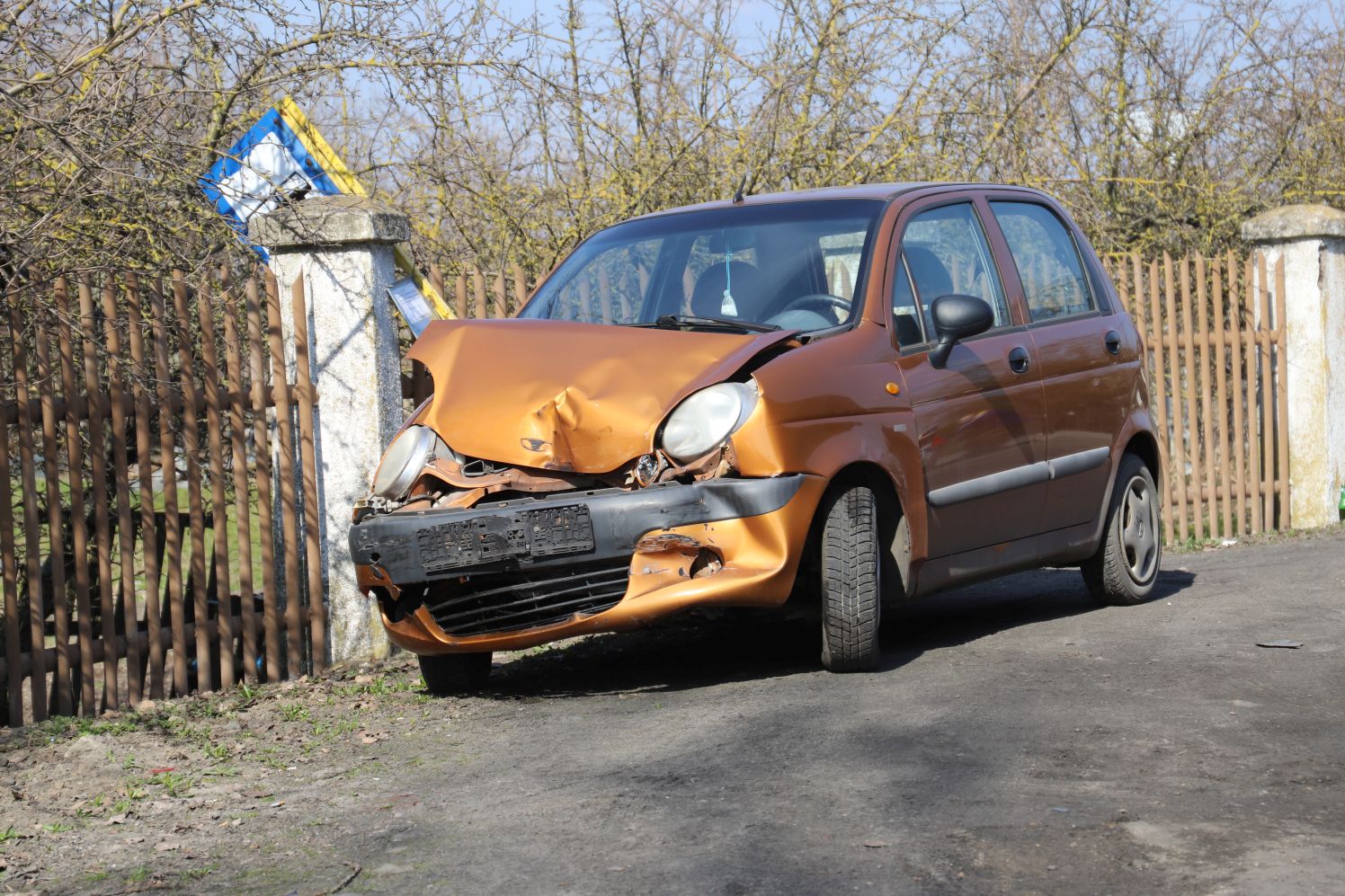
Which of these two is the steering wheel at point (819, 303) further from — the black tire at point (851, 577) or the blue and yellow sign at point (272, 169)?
the blue and yellow sign at point (272, 169)

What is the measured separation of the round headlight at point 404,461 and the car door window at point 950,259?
2013 mm

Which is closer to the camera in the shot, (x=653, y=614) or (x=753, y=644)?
(x=653, y=614)

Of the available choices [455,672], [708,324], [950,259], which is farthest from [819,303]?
[455,672]

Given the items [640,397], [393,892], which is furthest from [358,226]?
[393,892]

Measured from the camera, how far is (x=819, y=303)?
255 inches

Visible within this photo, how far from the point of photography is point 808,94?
1147 cm

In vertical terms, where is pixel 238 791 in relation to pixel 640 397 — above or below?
below

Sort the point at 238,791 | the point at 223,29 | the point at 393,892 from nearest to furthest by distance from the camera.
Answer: the point at 393,892 < the point at 238,791 < the point at 223,29

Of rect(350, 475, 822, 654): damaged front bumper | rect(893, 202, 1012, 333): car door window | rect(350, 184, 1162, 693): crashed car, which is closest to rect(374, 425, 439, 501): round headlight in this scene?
rect(350, 184, 1162, 693): crashed car

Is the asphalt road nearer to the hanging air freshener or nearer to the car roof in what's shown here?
the hanging air freshener

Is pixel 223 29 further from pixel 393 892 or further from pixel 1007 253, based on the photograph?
pixel 393 892

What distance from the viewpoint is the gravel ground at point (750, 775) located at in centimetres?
381

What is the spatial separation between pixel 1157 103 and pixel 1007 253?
820 centimetres

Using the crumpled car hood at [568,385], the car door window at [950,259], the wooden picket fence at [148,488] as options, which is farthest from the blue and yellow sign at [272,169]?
the car door window at [950,259]
